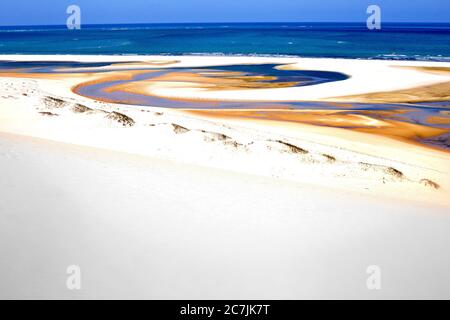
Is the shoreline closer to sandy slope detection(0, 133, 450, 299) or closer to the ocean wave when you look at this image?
sandy slope detection(0, 133, 450, 299)

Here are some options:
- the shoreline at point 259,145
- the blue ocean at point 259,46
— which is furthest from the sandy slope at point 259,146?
the blue ocean at point 259,46

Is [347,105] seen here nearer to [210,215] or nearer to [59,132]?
[59,132]

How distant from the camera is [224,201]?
30.0 feet

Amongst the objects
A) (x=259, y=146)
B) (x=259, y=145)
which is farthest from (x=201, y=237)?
(x=259, y=145)

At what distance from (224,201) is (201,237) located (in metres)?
1.62

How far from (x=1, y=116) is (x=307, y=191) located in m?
10.6

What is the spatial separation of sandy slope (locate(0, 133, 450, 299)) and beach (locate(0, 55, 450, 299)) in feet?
0.09

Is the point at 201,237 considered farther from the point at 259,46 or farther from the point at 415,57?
the point at 259,46

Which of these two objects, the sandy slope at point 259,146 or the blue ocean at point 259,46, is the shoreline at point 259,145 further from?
the blue ocean at point 259,46

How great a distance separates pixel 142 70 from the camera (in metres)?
38.2

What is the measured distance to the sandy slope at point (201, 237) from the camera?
21.2 feet

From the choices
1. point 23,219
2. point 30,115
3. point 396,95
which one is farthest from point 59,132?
point 396,95

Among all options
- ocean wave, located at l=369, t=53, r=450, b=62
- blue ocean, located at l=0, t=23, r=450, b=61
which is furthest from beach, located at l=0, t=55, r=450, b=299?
blue ocean, located at l=0, t=23, r=450, b=61

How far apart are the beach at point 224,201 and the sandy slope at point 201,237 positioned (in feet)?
0.09
